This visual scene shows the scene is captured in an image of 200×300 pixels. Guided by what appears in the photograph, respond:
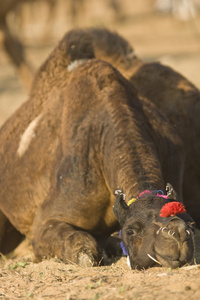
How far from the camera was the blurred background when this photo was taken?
18484 mm

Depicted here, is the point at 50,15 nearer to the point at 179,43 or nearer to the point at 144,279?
the point at 179,43

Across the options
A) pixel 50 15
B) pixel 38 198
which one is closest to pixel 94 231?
pixel 38 198

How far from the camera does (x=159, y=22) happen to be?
107ft

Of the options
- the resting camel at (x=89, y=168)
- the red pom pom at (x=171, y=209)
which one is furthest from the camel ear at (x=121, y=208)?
the red pom pom at (x=171, y=209)

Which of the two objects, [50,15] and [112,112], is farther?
[50,15]

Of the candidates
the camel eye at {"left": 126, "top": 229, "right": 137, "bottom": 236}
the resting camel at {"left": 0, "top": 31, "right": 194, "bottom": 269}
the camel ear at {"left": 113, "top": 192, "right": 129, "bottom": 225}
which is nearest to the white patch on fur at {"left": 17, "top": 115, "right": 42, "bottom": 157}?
the resting camel at {"left": 0, "top": 31, "right": 194, "bottom": 269}

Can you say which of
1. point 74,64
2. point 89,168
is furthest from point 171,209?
point 74,64

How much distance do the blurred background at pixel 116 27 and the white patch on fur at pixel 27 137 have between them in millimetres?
7387

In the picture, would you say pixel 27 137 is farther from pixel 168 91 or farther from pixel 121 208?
pixel 121 208

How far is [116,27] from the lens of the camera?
1204 inches

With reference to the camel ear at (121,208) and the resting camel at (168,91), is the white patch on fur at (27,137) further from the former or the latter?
the camel ear at (121,208)

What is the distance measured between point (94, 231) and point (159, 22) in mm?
28591

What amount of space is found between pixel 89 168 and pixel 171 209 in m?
1.46

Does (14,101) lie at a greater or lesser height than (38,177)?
lesser
